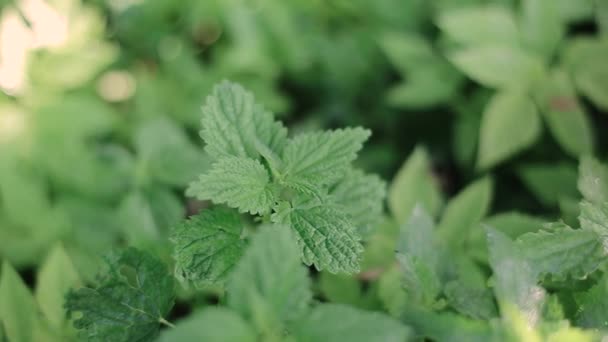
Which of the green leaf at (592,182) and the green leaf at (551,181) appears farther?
the green leaf at (551,181)

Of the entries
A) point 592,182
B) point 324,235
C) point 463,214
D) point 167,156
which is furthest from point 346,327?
point 167,156

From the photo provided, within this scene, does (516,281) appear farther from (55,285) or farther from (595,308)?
(55,285)

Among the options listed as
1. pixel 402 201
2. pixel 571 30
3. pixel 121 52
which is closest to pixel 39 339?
pixel 402 201

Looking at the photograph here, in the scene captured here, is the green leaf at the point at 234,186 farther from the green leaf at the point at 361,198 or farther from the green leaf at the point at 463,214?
the green leaf at the point at 463,214

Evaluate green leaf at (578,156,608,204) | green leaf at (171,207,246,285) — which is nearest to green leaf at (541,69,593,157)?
green leaf at (578,156,608,204)

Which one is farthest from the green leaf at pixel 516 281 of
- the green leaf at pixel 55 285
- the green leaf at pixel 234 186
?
the green leaf at pixel 55 285

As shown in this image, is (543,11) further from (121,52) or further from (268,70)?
(121,52)
